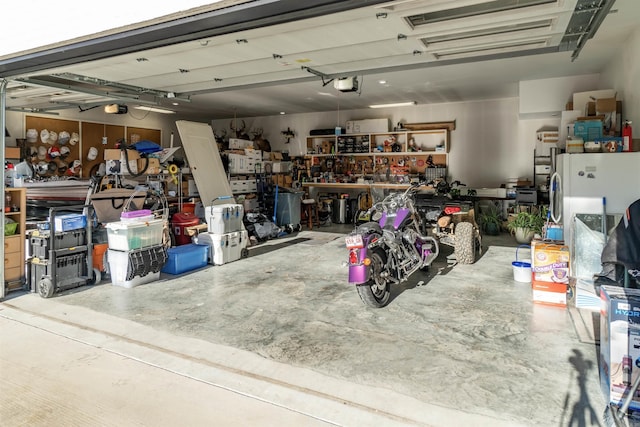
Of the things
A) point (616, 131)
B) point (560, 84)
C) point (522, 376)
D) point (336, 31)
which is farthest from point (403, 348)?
point (560, 84)

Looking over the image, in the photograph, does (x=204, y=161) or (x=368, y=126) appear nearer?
(x=204, y=161)

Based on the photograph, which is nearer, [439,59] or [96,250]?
[439,59]

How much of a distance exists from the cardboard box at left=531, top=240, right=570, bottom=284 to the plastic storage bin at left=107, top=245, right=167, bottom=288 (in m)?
4.25

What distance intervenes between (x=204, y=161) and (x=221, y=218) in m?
2.11

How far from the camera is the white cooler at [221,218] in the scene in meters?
5.62

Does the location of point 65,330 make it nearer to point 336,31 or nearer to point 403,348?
point 403,348

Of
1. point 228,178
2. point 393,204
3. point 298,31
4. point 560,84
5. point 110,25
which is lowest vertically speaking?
point 393,204

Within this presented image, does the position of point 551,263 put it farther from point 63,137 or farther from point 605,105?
point 63,137

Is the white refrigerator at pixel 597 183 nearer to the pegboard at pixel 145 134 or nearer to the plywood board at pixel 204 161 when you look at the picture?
the plywood board at pixel 204 161

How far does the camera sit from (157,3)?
2279 millimetres

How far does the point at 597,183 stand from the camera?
3896mm

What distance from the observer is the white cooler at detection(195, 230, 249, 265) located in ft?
18.5

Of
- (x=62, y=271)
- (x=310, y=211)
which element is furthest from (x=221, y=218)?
(x=310, y=211)

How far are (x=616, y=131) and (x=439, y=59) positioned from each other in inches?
110
